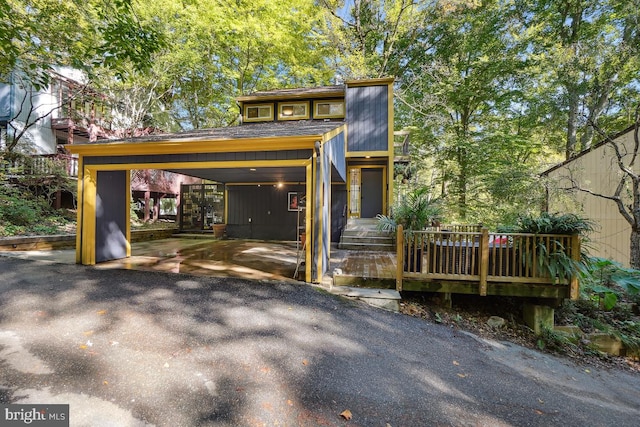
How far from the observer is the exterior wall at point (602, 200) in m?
7.38

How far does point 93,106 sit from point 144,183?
412 centimetres

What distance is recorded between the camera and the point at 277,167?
20.9ft

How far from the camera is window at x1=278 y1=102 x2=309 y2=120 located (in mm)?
10555

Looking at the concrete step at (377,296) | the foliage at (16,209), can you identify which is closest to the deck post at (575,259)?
the concrete step at (377,296)

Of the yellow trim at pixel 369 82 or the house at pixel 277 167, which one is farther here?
the yellow trim at pixel 369 82

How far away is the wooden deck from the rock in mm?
519

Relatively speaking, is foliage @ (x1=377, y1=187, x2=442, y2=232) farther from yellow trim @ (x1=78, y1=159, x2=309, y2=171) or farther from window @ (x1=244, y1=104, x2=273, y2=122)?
window @ (x1=244, y1=104, x2=273, y2=122)

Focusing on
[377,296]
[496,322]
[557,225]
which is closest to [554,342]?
[496,322]

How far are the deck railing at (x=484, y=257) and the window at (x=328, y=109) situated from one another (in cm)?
711

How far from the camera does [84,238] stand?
18.9 feet

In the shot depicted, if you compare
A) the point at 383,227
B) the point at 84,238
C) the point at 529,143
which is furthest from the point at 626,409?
the point at 529,143

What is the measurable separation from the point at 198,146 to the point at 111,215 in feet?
9.98

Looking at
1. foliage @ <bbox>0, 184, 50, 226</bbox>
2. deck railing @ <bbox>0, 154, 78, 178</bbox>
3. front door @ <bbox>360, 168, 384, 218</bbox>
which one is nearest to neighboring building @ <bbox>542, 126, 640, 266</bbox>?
front door @ <bbox>360, 168, 384, 218</bbox>

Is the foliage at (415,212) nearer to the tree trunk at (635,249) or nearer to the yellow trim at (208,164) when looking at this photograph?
the yellow trim at (208,164)
